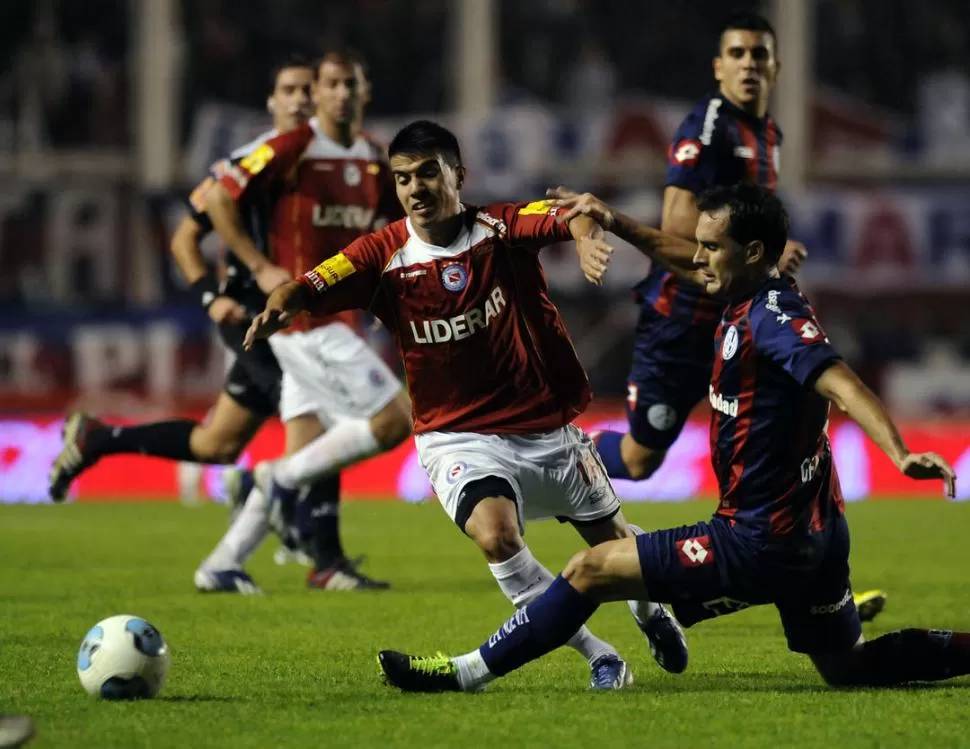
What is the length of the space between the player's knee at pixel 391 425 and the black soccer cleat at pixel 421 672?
298 centimetres

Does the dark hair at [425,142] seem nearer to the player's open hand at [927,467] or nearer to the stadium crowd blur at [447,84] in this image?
the player's open hand at [927,467]

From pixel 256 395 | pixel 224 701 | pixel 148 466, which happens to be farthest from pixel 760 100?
pixel 148 466

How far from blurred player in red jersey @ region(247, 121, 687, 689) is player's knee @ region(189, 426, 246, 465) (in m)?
3.14

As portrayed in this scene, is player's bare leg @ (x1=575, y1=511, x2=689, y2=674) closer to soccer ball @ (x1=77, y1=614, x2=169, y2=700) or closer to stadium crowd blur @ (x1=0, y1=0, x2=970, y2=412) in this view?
soccer ball @ (x1=77, y1=614, x2=169, y2=700)

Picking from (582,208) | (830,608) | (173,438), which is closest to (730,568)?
(830,608)

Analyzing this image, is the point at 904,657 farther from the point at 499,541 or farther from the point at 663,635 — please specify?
the point at 499,541

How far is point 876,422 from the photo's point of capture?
4.74 meters

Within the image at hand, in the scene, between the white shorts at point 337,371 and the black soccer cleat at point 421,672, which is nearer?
the black soccer cleat at point 421,672

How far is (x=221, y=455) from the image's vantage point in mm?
9023

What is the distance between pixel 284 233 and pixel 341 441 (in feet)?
3.36

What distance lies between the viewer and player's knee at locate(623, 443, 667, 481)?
802 cm

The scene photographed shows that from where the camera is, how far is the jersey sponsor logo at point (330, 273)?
5.77 meters

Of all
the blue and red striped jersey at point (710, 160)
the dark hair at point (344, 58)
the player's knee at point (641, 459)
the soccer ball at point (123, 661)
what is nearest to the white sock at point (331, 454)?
the player's knee at point (641, 459)

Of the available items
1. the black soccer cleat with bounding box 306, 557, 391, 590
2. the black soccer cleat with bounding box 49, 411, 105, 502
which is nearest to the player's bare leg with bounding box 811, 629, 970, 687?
the black soccer cleat with bounding box 306, 557, 391, 590
